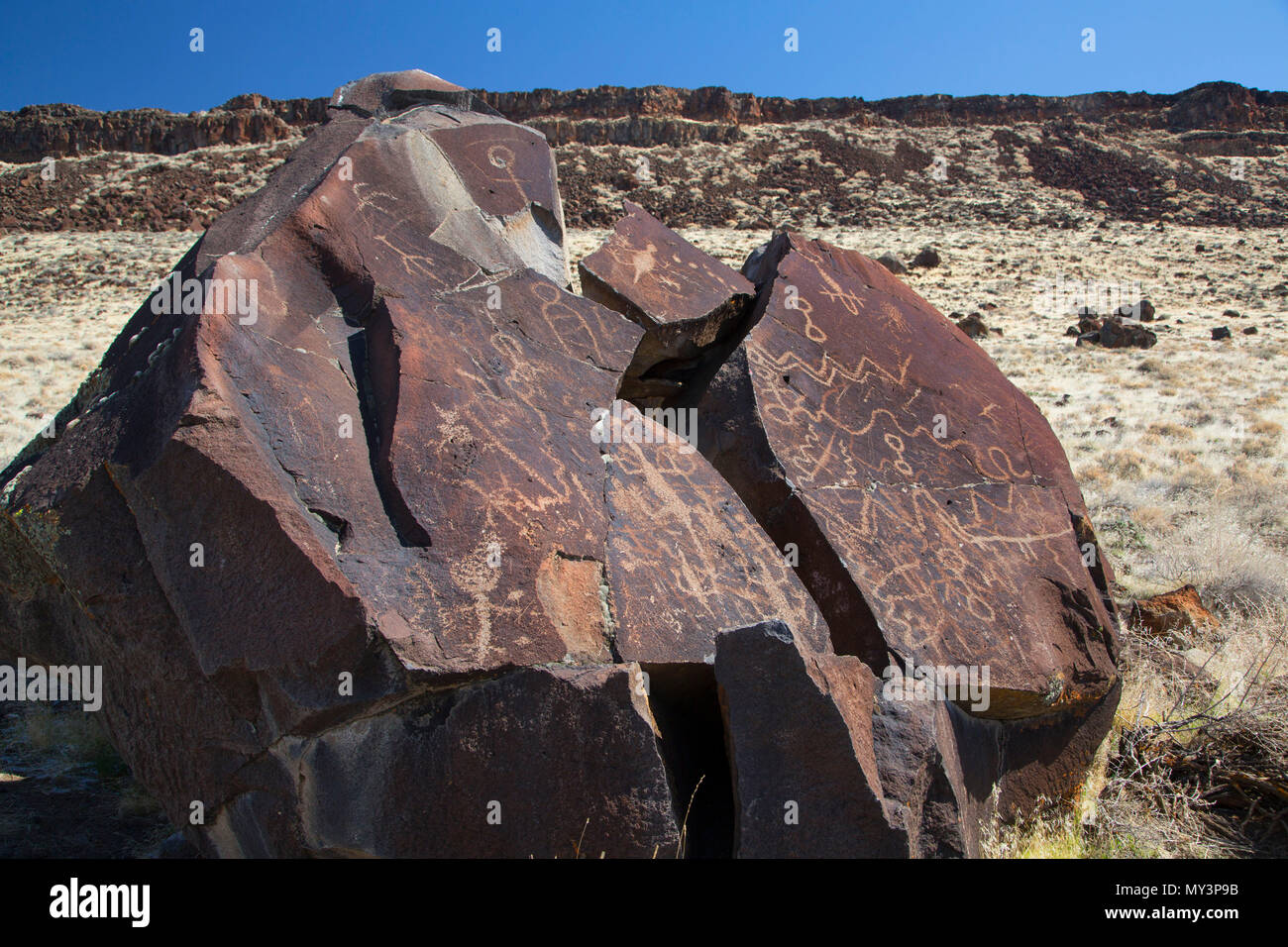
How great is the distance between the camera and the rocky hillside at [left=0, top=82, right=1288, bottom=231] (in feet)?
98.8

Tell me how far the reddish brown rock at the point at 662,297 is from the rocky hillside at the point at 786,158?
78.6 feet

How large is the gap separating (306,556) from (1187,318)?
18239 mm

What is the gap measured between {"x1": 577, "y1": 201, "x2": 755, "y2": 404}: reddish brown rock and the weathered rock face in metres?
0.07

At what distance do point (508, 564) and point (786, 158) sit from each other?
35522mm

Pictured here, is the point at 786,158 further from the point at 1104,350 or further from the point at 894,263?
the point at 1104,350

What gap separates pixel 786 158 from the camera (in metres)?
35.9

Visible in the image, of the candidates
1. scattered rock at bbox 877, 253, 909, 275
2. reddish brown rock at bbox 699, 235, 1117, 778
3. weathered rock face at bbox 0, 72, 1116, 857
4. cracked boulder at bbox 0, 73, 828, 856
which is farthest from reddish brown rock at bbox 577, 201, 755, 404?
scattered rock at bbox 877, 253, 909, 275

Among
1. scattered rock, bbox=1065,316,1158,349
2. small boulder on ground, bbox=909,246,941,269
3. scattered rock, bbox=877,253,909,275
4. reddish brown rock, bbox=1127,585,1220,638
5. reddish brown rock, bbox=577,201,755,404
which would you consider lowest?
reddish brown rock, bbox=1127,585,1220,638

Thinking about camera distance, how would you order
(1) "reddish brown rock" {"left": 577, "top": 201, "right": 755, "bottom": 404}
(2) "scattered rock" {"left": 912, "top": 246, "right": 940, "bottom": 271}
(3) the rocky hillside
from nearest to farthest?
(1) "reddish brown rock" {"left": 577, "top": 201, "right": 755, "bottom": 404} → (2) "scattered rock" {"left": 912, "top": 246, "right": 940, "bottom": 271} → (3) the rocky hillside

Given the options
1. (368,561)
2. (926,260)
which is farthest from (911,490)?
(926,260)

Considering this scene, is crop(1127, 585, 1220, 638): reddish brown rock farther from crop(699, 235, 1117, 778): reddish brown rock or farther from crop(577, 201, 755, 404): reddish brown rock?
crop(577, 201, 755, 404): reddish brown rock

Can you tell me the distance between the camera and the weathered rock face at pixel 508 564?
2.72 m

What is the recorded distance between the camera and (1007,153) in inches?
1443

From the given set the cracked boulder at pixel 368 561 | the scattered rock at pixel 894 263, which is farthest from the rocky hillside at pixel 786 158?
the cracked boulder at pixel 368 561
